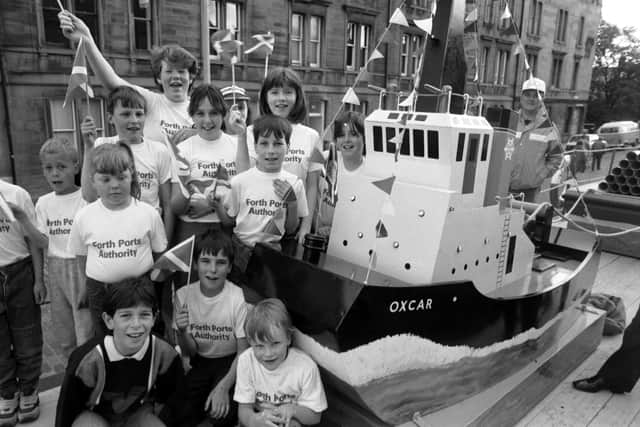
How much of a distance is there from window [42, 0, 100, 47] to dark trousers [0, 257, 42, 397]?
12453 mm

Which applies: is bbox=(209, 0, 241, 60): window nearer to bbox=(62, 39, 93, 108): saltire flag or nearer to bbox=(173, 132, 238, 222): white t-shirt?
bbox=(62, 39, 93, 108): saltire flag

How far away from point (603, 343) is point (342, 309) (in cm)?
410

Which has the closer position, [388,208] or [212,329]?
[388,208]

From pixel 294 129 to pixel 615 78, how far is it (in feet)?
183

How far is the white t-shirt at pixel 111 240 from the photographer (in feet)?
10.2

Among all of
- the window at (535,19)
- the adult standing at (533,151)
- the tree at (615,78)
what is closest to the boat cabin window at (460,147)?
the adult standing at (533,151)

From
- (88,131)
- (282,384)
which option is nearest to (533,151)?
(282,384)

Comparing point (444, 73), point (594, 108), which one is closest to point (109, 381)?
point (444, 73)

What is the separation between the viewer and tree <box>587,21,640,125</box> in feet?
155

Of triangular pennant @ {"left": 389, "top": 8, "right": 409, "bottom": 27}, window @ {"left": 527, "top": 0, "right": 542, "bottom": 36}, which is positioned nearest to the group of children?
triangular pennant @ {"left": 389, "top": 8, "right": 409, "bottom": 27}

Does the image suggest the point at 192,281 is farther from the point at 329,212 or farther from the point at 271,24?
the point at 271,24

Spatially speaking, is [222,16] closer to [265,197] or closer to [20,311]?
[265,197]

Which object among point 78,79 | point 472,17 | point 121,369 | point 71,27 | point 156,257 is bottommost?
point 121,369

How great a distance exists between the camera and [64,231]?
3.54 m
